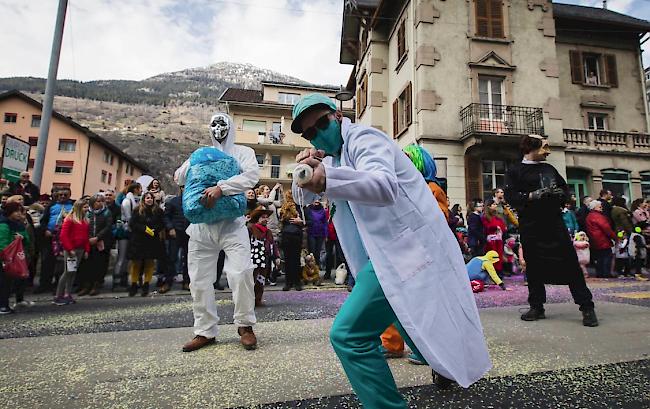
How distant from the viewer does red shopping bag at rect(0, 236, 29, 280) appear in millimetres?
5223

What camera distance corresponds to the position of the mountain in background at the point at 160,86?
118875 mm

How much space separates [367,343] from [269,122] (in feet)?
115

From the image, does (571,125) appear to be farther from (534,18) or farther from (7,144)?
(7,144)

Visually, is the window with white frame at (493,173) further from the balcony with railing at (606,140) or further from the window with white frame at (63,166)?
the window with white frame at (63,166)

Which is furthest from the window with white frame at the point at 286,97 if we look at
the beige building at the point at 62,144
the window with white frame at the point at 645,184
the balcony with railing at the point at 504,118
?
the window with white frame at the point at 645,184

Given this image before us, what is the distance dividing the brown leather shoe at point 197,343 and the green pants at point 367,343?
2022 mm

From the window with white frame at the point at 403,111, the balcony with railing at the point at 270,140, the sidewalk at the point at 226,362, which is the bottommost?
the sidewalk at the point at 226,362

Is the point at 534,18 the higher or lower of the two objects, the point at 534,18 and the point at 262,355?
the higher

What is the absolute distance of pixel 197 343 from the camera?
10.6ft

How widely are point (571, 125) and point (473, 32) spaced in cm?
698

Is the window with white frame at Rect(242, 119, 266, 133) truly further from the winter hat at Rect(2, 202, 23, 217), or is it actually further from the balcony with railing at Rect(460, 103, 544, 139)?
the winter hat at Rect(2, 202, 23, 217)

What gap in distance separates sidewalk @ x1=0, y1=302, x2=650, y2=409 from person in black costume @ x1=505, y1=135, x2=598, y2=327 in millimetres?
363

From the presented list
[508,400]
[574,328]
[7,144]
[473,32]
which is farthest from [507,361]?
[473,32]

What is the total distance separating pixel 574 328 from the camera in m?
3.80
